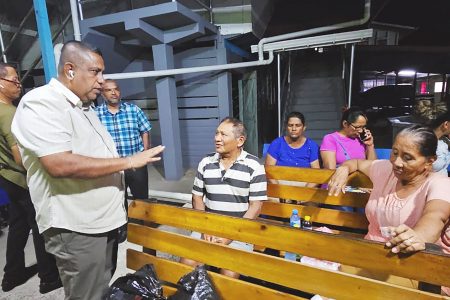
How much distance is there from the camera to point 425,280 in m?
1.12

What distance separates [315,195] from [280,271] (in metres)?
1.00

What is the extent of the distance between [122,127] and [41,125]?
196 cm

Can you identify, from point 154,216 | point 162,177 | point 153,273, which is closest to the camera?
point 153,273

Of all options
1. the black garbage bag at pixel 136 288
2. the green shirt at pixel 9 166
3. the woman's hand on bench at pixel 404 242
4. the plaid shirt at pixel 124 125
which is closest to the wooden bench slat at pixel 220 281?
the black garbage bag at pixel 136 288

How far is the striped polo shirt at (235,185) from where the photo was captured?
81.7 inches

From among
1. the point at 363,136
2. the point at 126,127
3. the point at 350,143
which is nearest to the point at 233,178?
the point at 350,143

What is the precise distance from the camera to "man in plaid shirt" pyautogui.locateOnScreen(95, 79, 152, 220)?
306 centimetres

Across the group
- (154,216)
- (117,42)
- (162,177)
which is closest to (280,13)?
(117,42)

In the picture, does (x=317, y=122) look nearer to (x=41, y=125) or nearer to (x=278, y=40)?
(x=278, y=40)

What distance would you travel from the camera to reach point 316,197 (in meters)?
2.24

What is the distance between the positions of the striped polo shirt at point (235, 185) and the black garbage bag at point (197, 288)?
2.11 feet

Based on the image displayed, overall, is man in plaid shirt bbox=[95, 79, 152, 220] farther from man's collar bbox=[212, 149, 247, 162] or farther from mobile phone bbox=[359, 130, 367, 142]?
mobile phone bbox=[359, 130, 367, 142]

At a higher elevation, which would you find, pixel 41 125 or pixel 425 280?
pixel 41 125

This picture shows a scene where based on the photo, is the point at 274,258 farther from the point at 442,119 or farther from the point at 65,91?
the point at 442,119
